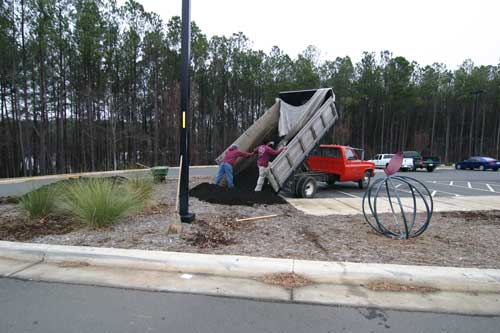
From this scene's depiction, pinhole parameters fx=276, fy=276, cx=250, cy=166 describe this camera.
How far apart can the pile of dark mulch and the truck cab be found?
3200 mm

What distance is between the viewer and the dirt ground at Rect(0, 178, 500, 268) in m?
4.18

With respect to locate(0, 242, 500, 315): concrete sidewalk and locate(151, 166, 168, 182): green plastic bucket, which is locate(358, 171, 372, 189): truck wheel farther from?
locate(0, 242, 500, 315): concrete sidewalk

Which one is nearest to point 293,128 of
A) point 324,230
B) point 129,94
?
point 324,230

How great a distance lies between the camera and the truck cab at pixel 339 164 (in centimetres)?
1105

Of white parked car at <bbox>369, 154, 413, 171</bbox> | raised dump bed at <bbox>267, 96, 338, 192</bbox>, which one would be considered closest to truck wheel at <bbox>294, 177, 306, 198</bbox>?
raised dump bed at <bbox>267, 96, 338, 192</bbox>

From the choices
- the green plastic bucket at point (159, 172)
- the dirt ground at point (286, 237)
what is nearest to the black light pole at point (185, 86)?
the dirt ground at point (286, 237)

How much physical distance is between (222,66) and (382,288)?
133 ft

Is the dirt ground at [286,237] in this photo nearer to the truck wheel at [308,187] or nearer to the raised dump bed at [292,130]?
the raised dump bed at [292,130]

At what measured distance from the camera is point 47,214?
588cm

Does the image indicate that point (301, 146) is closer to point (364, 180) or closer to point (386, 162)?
point (364, 180)

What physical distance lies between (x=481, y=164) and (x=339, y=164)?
27.3 meters

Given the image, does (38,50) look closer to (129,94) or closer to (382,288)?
(129,94)

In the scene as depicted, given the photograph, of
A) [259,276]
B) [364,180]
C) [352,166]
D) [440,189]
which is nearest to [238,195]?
[259,276]

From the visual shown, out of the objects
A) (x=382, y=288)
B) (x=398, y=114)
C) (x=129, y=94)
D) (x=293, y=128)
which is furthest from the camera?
(x=398, y=114)
